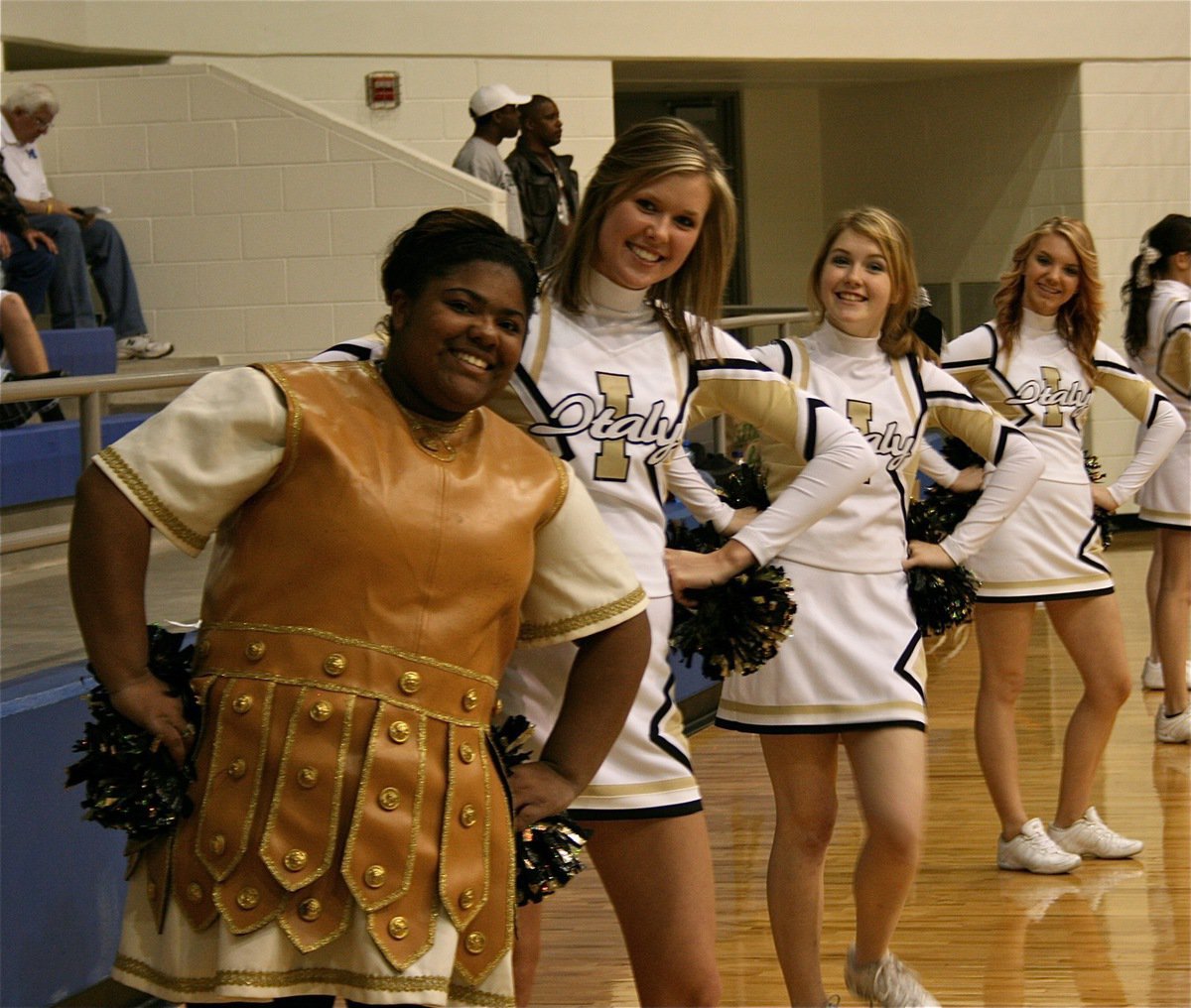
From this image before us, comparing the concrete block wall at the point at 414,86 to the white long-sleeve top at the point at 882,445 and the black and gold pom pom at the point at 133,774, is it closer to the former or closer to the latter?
the white long-sleeve top at the point at 882,445

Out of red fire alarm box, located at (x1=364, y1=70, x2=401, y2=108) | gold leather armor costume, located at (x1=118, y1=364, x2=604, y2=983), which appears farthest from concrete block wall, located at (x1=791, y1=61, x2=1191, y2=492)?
gold leather armor costume, located at (x1=118, y1=364, x2=604, y2=983)

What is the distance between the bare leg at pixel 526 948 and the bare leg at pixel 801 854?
0.76 m

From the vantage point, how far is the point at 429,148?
29.3 feet

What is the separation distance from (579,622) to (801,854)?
1285mm

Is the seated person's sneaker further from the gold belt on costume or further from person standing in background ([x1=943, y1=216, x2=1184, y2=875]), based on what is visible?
the gold belt on costume

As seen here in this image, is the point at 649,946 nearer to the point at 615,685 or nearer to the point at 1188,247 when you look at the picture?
the point at 615,685

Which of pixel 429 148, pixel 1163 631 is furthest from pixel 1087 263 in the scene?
pixel 429 148

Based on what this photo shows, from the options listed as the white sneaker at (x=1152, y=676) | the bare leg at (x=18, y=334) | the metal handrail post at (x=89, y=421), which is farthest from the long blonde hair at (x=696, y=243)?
the white sneaker at (x=1152, y=676)

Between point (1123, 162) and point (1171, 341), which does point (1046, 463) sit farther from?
point (1123, 162)

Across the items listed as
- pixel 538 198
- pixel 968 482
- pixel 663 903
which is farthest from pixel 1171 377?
pixel 663 903

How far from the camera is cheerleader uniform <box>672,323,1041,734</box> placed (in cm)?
308

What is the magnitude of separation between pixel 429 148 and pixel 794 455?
6194 mm

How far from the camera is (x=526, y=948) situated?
96.9 inches

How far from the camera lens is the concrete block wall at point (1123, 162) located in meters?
10.4
